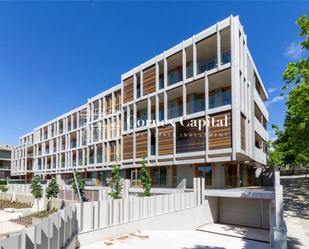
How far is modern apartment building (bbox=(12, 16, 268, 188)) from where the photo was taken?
2175cm

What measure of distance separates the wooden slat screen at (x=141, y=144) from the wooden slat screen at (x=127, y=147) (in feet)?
3.31

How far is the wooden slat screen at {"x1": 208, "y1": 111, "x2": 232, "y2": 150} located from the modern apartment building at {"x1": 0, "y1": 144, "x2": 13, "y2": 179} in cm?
6973

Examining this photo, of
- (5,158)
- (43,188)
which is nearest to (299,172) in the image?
(43,188)

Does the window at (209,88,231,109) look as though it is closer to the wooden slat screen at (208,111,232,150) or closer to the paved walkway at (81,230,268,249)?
the wooden slat screen at (208,111,232,150)

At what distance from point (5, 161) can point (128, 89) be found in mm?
60894

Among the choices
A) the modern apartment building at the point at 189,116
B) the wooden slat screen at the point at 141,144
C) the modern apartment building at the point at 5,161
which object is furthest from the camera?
the modern apartment building at the point at 5,161

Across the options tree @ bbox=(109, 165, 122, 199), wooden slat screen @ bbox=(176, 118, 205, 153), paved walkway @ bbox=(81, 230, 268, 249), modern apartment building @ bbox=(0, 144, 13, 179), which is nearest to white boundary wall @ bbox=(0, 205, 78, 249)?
paved walkway @ bbox=(81, 230, 268, 249)

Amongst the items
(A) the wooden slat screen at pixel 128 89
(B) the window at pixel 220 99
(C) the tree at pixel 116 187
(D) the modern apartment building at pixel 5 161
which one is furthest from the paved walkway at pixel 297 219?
(D) the modern apartment building at pixel 5 161

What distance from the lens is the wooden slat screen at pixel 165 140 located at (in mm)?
25406

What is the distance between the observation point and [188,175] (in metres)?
26.0

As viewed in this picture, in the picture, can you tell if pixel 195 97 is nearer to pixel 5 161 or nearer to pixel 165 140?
pixel 165 140

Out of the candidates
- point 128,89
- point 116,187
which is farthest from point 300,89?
point 128,89

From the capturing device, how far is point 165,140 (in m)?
25.9

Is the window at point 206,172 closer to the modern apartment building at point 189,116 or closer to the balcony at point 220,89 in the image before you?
the modern apartment building at point 189,116
